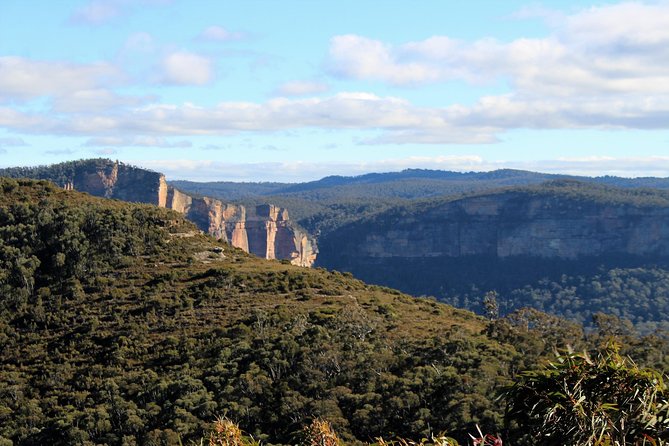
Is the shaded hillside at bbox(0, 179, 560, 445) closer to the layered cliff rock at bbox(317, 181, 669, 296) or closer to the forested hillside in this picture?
the forested hillside

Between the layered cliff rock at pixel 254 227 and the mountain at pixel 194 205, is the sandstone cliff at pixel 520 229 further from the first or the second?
the layered cliff rock at pixel 254 227

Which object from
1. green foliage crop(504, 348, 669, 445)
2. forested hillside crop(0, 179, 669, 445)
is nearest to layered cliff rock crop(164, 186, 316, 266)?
forested hillside crop(0, 179, 669, 445)

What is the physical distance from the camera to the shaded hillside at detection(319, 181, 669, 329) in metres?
160

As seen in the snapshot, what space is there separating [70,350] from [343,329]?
14868 mm

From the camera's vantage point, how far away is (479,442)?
8.70m

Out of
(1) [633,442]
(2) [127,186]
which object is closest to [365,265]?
(2) [127,186]

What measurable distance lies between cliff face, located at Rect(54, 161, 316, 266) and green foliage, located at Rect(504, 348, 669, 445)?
139 m

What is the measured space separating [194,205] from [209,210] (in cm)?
416

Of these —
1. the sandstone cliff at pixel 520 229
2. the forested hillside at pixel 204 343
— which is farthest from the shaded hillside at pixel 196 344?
the sandstone cliff at pixel 520 229

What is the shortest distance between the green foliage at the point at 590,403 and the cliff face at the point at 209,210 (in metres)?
Result: 139

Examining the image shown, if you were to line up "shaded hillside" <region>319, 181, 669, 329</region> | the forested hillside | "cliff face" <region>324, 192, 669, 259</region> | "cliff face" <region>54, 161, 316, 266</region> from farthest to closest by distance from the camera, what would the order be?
"cliff face" <region>324, 192, 669, 259</region>, "shaded hillside" <region>319, 181, 669, 329</region>, "cliff face" <region>54, 161, 316, 266</region>, the forested hillside

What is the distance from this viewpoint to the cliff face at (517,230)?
6535 inches

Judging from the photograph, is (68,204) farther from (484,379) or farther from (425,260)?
(425,260)

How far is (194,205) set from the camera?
153m
